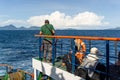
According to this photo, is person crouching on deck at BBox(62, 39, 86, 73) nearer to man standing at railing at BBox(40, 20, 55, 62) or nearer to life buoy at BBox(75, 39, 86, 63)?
life buoy at BBox(75, 39, 86, 63)

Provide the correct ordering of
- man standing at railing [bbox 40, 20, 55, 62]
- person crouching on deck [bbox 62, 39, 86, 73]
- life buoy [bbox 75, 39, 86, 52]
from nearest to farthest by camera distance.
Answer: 1. person crouching on deck [bbox 62, 39, 86, 73]
2. life buoy [bbox 75, 39, 86, 52]
3. man standing at railing [bbox 40, 20, 55, 62]

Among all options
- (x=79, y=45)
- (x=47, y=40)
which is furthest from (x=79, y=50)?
(x=47, y=40)

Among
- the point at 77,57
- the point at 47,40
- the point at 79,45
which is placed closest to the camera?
the point at 77,57

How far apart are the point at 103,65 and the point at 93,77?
0.42 meters

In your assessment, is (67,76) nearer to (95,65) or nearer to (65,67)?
(65,67)

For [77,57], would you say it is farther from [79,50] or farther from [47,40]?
[47,40]

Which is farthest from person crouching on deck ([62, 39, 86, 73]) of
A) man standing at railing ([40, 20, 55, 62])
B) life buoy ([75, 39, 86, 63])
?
man standing at railing ([40, 20, 55, 62])

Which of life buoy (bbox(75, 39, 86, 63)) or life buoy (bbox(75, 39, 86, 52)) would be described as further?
life buoy (bbox(75, 39, 86, 52))

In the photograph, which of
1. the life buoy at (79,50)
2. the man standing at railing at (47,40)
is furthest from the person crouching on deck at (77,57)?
the man standing at railing at (47,40)

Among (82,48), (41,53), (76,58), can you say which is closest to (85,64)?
(76,58)

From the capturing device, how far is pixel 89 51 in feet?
27.7

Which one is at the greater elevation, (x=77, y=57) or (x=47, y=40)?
(x=47, y=40)

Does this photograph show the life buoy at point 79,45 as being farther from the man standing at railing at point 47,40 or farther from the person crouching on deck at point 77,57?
the man standing at railing at point 47,40

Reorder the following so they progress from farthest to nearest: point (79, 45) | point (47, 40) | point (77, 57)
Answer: point (47, 40) → point (79, 45) → point (77, 57)
